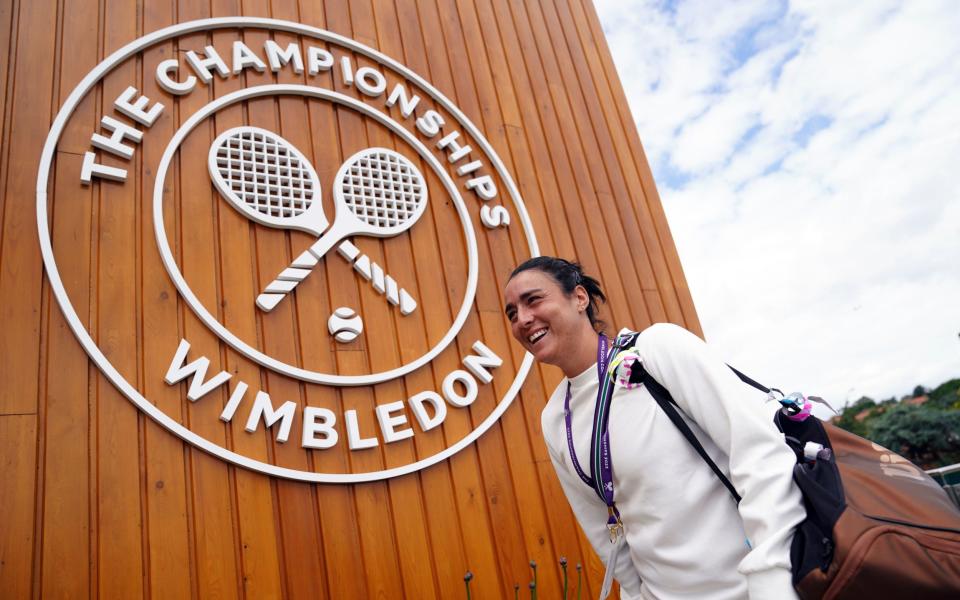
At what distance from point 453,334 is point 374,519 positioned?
0.62 m

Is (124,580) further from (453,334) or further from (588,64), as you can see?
(588,64)

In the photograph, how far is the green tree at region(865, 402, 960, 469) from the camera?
11.8 metres

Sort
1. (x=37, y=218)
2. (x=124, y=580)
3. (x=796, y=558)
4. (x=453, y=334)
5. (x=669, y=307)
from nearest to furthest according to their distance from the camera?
1. (x=796, y=558)
2. (x=124, y=580)
3. (x=37, y=218)
4. (x=453, y=334)
5. (x=669, y=307)

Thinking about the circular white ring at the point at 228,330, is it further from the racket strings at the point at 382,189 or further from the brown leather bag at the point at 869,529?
the brown leather bag at the point at 869,529

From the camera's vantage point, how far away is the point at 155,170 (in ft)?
5.88

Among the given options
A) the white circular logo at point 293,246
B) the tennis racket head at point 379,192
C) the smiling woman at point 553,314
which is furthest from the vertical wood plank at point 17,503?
the smiling woman at point 553,314

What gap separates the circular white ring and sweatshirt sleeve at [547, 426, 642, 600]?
0.75m

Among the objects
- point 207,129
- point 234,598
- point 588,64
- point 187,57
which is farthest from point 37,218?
point 588,64

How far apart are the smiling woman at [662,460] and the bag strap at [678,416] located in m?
0.01

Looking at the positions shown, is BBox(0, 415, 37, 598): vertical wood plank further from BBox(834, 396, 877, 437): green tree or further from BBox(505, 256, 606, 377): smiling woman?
BBox(834, 396, 877, 437): green tree

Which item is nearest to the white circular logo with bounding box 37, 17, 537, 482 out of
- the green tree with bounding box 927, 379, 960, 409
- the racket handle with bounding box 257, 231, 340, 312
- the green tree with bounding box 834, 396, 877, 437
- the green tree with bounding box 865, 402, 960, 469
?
the racket handle with bounding box 257, 231, 340, 312

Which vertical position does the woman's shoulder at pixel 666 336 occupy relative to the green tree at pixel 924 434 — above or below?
above

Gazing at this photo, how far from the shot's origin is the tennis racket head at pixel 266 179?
1876 mm

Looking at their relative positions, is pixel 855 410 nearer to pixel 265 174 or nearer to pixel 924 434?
pixel 924 434
